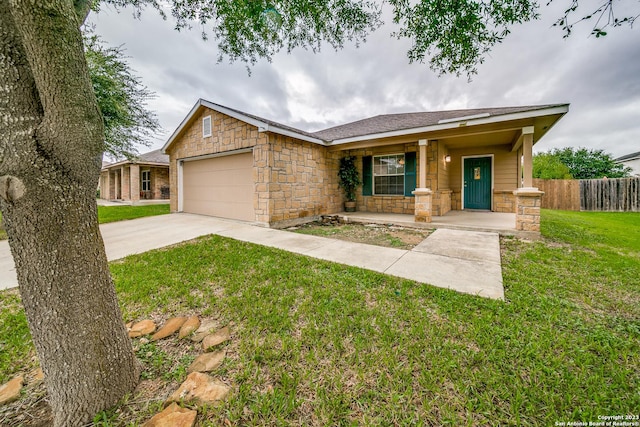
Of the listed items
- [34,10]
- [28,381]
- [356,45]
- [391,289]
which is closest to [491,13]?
[356,45]

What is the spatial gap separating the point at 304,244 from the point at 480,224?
4.66 m

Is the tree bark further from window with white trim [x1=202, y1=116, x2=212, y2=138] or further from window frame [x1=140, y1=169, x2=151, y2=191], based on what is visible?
window frame [x1=140, y1=169, x2=151, y2=191]

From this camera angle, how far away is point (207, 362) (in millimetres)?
1762

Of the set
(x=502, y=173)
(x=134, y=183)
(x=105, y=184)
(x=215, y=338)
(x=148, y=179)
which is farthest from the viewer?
(x=105, y=184)

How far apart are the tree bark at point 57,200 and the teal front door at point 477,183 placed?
35.5 ft

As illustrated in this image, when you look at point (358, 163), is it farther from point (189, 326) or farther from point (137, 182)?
point (137, 182)

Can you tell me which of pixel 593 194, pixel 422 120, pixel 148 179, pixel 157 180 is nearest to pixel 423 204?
pixel 422 120

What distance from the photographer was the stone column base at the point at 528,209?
524 cm

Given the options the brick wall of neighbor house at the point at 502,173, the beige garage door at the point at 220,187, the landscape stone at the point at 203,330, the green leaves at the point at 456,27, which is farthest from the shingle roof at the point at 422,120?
the landscape stone at the point at 203,330

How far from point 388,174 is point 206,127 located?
6.57 meters

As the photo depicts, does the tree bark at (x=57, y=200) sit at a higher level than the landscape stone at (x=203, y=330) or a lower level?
higher

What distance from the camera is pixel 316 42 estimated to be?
13.9 ft

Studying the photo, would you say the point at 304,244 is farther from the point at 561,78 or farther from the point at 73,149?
the point at 561,78

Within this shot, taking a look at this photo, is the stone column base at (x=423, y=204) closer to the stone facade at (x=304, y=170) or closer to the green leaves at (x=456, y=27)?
the stone facade at (x=304, y=170)
